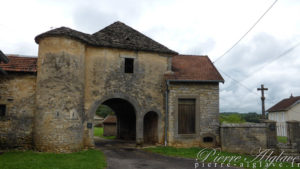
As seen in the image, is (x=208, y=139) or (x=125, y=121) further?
(x=125, y=121)

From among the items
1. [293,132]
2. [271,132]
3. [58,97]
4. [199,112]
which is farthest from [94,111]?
[293,132]

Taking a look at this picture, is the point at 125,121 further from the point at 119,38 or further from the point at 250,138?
the point at 250,138

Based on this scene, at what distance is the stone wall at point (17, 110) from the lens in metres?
12.2

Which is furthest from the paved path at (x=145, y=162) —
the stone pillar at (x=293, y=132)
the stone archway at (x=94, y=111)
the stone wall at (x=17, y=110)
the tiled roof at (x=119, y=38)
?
the stone pillar at (x=293, y=132)

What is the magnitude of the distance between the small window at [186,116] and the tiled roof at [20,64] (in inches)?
338

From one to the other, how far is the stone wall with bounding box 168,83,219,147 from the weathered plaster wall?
0.76 m

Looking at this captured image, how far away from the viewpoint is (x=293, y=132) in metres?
13.4

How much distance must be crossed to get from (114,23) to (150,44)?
3.13 m

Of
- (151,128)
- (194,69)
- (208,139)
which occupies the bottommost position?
(208,139)

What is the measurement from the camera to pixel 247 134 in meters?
13.6

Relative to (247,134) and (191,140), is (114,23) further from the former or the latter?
(247,134)

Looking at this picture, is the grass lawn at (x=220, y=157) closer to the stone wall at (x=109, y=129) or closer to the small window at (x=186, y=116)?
the small window at (x=186, y=116)

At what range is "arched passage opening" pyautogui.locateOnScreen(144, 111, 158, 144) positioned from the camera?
49.4 ft

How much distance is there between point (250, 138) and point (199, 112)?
3171 mm
